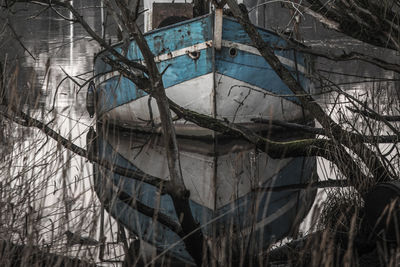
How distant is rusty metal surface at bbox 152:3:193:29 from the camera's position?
30.4 feet

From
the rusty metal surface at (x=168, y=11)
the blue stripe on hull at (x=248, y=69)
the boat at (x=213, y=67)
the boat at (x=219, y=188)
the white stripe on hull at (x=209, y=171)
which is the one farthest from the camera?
the rusty metal surface at (x=168, y=11)

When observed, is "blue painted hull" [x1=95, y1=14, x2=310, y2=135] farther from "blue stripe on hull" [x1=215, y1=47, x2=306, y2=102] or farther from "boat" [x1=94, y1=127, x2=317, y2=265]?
"boat" [x1=94, y1=127, x2=317, y2=265]

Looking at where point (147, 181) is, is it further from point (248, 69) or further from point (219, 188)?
point (248, 69)

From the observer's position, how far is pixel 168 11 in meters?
9.34

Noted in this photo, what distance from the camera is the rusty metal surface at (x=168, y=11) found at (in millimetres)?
9273

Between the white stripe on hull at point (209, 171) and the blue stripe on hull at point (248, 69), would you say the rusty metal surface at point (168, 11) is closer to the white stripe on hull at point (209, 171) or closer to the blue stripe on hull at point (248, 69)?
the blue stripe on hull at point (248, 69)

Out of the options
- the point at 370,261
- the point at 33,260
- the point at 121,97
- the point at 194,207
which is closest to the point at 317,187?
the point at 194,207

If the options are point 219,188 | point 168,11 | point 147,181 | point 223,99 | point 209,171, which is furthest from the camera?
point 168,11

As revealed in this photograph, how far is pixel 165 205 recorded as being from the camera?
5.94 m

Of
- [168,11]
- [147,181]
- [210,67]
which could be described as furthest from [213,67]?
[147,181]

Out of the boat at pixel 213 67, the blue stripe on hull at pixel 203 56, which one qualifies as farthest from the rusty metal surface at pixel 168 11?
the blue stripe on hull at pixel 203 56

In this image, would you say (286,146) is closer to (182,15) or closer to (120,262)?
(120,262)

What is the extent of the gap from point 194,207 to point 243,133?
0.96 meters

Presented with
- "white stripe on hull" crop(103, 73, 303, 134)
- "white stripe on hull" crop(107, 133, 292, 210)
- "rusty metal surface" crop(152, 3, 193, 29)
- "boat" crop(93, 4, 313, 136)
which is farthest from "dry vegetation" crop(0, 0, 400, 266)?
"rusty metal surface" crop(152, 3, 193, 29)
